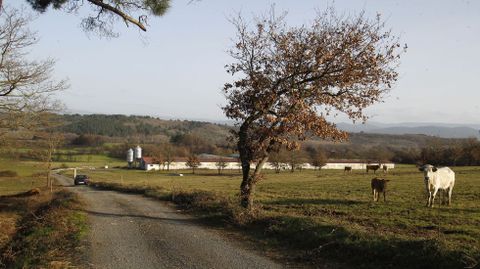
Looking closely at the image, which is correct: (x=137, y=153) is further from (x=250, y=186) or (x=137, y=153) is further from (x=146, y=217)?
(x=250, y=186)

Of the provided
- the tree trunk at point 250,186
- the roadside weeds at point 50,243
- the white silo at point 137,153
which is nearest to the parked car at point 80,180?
the roadside weeds at point 50,243

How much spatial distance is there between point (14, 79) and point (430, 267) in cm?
2212

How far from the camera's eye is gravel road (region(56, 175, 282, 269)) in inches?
401

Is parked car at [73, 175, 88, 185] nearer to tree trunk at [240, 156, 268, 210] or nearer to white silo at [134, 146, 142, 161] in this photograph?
tree trunk at [240, 156, 268, 210]

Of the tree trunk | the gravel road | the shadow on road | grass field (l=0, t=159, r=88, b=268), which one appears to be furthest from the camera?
the tree trunk

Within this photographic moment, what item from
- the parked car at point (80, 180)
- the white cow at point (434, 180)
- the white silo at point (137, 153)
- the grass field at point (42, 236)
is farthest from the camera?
the white silo at point (137, 153)

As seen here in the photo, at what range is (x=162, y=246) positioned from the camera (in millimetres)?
12102

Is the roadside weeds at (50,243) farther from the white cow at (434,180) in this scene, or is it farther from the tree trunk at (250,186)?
the white cow at (434,180)

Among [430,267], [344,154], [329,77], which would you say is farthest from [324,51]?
[344,154]

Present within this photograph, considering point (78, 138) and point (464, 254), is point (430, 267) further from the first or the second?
point (78, 138)

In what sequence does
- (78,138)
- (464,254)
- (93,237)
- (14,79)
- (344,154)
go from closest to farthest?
(464,254)
(93,237)
(14,79)
(344,154)
(78,138)

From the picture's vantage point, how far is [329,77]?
1697 cm

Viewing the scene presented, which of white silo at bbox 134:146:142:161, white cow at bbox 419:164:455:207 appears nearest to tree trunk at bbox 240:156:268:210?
white cow at bbox 419:164:455:207

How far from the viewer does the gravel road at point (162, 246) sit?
33.4ft
